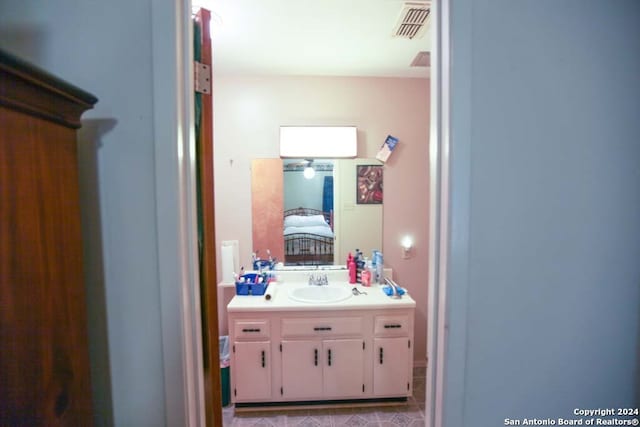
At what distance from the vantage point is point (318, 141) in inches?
87.2

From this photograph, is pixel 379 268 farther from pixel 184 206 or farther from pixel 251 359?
pixel 184 206

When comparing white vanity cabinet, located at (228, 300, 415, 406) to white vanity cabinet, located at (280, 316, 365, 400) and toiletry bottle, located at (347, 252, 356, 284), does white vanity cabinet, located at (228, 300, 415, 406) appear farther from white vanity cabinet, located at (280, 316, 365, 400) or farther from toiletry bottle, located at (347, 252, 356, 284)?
toiletry bottle, located at (347, 252, 356, 284)

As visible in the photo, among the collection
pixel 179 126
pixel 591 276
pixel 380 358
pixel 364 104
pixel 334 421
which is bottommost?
pixel 334 421

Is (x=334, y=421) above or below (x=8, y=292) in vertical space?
below

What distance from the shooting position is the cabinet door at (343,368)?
6.04 ft

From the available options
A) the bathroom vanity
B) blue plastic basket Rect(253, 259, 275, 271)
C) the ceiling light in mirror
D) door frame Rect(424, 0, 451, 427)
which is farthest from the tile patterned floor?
the ceiling light in mirror

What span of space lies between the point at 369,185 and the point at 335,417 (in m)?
1.80

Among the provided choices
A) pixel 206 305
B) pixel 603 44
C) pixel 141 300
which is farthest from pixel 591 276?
pixel 141 300

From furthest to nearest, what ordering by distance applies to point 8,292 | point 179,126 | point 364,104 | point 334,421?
point 364,104 < point 334,421 < point 179,126 < point 8,292

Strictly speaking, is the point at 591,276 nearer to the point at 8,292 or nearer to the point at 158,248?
the point at 158,248

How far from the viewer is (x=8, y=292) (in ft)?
1.54

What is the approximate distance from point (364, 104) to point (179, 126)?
74.1 inches

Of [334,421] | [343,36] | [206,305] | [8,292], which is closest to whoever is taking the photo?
[8,292]

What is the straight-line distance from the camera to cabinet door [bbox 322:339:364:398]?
1840 millimetres
